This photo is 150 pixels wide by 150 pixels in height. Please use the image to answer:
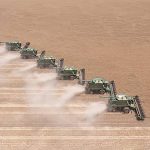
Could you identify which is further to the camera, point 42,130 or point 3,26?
point 3,26

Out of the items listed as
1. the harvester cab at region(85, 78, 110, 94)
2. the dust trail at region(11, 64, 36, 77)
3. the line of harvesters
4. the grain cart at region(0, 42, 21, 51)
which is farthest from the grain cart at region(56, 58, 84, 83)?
the grain cart at region(0, 42, 21, 51)

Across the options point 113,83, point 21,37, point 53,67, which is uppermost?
point 21,37

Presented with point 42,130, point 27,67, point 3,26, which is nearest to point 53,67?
point 27,67

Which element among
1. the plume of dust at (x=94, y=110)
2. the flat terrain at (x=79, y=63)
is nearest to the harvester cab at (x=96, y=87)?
the flat terrain at (x=79, y=63)

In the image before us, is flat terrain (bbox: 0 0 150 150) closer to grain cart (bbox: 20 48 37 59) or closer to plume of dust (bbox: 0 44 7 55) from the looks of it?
grain cart (bbox: 20 48 37 59)

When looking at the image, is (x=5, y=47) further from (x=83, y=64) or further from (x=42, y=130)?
(x=42, y=130)

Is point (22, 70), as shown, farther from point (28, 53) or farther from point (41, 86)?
point (41, 86)

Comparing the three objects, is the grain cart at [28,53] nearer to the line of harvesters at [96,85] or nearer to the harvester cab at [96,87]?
the line of harvesters at [96,85]
